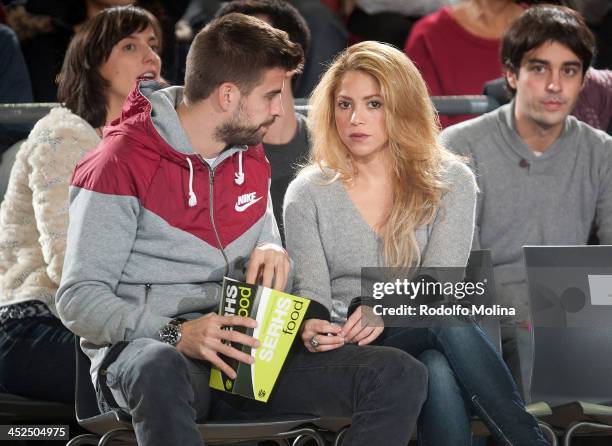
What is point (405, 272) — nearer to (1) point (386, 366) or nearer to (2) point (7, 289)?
(1) point (386, 366)

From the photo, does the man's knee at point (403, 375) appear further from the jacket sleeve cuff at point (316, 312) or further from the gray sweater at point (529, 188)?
the gray sweater at point (529, 188)

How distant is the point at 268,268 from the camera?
264 centimetres

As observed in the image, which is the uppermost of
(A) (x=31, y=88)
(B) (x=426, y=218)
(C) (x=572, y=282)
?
(A) (x=31, y=88)

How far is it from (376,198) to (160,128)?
70 centimetres

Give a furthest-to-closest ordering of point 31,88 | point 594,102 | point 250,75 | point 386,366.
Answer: point 31,88, point 594,102, point 250,75, point 386,366

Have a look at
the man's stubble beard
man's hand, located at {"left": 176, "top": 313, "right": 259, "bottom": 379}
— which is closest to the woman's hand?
man's hand, located at {"left": 176, "top": 313, "right": 259, "bottom": 379}

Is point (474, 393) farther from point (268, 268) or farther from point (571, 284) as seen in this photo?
point (268, 268)

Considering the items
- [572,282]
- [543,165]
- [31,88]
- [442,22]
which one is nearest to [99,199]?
[572,282]

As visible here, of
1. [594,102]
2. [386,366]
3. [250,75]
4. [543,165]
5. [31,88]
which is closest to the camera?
[386,366]

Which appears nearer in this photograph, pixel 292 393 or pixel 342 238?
pixel 292 393

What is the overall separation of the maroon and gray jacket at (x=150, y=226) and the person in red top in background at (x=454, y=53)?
1721 mm

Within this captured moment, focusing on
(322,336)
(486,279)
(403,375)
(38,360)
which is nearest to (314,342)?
(322,336)

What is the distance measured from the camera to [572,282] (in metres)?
2.93

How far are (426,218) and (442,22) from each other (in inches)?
64.8
